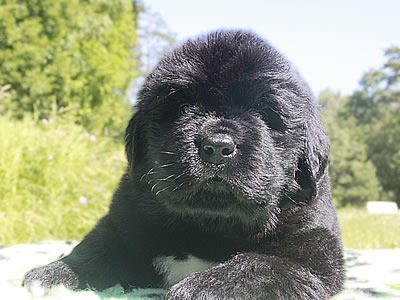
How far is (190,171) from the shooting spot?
1646mm

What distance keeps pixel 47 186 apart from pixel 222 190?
14.2ft

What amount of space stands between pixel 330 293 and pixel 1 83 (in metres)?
8.91

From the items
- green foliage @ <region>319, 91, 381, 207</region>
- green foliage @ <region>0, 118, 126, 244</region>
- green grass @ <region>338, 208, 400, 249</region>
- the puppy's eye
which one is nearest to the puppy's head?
the puppy's eye

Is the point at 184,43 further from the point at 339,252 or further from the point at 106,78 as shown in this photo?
the point at 106,78

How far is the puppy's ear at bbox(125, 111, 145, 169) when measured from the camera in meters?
2.08

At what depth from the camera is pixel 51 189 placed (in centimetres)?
541

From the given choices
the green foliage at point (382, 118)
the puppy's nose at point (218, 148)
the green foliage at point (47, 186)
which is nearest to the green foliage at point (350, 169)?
the green foliage at point (382, 118)

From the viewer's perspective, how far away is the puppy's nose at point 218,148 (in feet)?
5.25

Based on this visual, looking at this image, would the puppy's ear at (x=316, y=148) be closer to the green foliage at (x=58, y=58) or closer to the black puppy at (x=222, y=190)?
the black puppy at (x=222, y=190)

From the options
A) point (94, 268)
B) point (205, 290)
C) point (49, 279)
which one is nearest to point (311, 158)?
point (205, 290)

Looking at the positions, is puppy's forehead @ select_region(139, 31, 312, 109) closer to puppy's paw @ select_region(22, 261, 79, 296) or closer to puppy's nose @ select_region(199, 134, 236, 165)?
puppy's nose @ select_region(199, 134, 236, 165)

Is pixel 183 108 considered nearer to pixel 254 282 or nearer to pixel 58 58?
pixel 254 282

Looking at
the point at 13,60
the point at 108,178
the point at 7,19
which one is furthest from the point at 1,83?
the point at 108,178

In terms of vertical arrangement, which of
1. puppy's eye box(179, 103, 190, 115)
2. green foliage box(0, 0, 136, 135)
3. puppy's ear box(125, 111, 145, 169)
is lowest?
puppy's ear box(125, 111, 145, 169)
